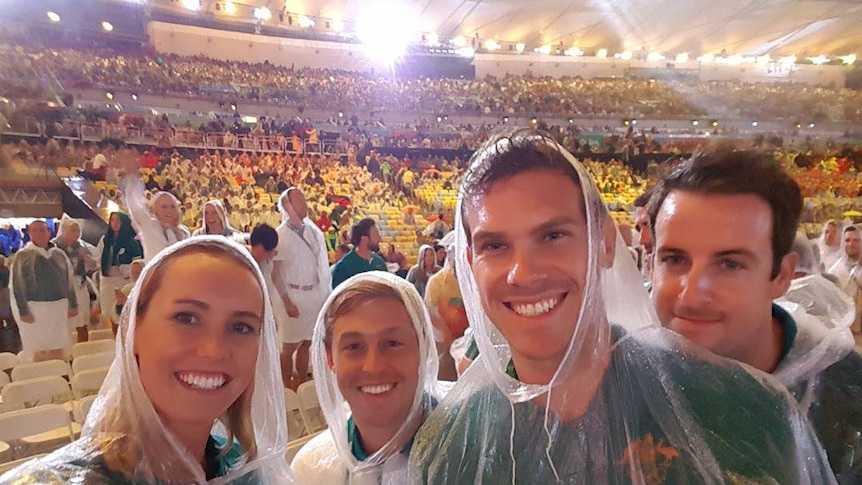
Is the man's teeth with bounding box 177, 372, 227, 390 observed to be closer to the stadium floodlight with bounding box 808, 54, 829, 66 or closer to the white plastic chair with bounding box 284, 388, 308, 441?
the white plastic chair with bounding box 284, 388, 308, 441

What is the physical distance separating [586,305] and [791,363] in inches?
18.2

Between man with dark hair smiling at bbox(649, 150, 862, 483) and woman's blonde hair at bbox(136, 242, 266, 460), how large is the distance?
0.70m

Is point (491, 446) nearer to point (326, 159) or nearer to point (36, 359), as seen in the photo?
point (36, 359)

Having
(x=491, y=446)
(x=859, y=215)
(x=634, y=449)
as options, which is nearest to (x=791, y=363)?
(x=634, y=449)

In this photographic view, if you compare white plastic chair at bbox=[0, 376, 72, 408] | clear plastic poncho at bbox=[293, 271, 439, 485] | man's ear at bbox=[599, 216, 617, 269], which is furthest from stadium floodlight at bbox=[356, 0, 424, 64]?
man's ear at bbox=[599, 216, 617, 269]

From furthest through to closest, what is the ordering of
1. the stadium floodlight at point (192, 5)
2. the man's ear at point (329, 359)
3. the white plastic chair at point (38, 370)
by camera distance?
1. the stadium floodlight at point (192, 5)
2. the white plastic chair at point (38, 370)
3. the man's ear at point (329, 359)

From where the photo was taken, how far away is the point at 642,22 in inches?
257

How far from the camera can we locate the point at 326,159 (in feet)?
21.0

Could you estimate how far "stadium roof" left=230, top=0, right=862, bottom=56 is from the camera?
602cm

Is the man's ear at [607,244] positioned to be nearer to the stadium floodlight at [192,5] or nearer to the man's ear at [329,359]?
the man's ear at [329,359]

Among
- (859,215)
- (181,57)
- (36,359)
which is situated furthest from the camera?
(859,215)

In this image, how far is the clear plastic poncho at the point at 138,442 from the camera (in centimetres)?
77

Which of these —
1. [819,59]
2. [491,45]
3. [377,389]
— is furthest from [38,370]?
[819,59]

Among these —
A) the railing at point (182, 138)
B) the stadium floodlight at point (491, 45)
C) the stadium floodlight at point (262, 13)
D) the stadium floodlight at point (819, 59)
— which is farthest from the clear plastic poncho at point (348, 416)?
the stadium floodlight at point (819, 59)
